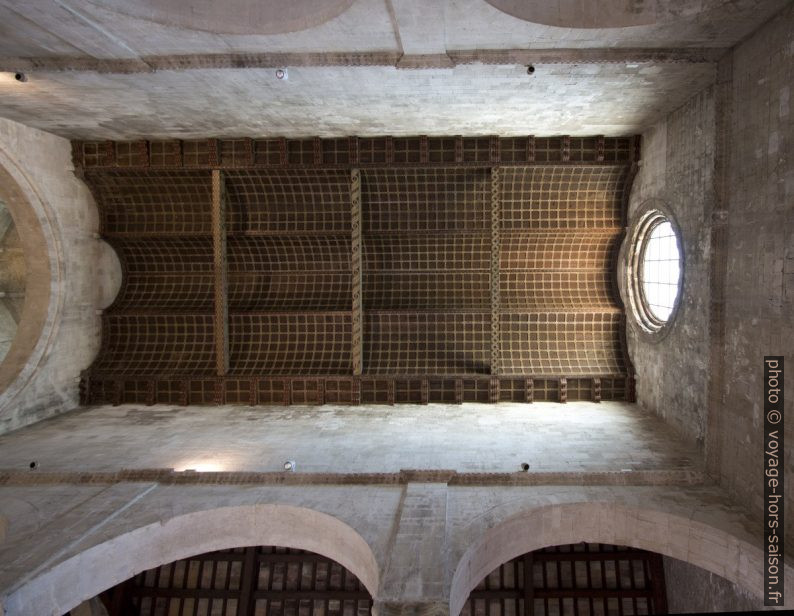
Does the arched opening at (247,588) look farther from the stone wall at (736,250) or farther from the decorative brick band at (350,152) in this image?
the decorative brick band at (350,152)

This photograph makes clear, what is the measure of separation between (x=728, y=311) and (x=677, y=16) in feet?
18.0

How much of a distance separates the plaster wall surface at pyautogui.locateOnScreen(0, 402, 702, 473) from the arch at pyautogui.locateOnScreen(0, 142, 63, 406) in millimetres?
1639

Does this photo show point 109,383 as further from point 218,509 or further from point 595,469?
point 595,469

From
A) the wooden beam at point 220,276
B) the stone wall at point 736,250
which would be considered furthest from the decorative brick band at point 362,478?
the wooden beam at point 220,276

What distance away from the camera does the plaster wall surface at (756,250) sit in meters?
8.20

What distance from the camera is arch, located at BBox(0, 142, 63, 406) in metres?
13.0

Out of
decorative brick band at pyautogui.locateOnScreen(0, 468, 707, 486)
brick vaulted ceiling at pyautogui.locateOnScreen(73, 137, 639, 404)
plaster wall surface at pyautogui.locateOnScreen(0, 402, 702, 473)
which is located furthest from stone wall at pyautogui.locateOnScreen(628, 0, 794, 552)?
brick vaulted ceiling at pyautogui.locateOnScreen(73, 137, 639, 404)

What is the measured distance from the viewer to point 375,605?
23.8 ft

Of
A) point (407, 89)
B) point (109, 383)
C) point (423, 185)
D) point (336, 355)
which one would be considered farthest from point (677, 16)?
point (109, 383)

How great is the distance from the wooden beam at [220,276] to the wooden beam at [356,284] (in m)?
3.92

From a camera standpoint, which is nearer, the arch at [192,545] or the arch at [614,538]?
the arch at [192,545]

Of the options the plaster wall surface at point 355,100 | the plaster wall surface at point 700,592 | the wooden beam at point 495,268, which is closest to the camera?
the plaster wall surface at point 355,100

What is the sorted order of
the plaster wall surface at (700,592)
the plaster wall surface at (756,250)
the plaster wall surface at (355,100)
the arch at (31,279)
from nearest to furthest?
the plaster wall surface at (756,250), the plaster wall surface at (355,100), the plaster wall surface at (700,592), the arch at (31,279)

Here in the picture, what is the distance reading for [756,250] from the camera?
8.92m
